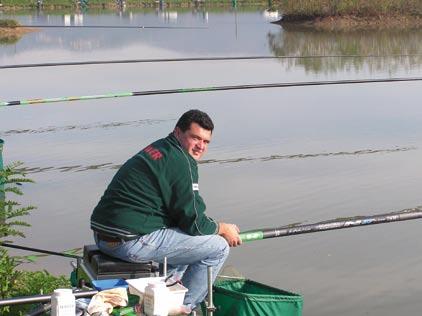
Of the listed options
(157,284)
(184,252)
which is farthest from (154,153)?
(157,284)

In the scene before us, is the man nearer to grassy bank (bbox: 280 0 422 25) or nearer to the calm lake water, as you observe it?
the calm lake water

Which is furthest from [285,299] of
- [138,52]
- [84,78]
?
[138,52]

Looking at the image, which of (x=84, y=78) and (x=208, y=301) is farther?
(x=84, y=78)

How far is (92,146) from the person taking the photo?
9977 millimetres

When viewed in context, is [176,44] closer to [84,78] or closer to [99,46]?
[99,46]

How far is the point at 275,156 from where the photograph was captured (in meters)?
9.35

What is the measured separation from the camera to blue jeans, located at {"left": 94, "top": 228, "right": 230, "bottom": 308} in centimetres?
381

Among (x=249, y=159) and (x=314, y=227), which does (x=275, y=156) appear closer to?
(x=249, y=159)

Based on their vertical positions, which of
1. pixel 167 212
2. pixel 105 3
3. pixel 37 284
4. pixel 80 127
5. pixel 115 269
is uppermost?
pixel 167 212

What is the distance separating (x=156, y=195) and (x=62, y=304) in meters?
0.63

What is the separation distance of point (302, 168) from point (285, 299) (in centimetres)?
488

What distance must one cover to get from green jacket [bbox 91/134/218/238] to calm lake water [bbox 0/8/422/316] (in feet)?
4.96

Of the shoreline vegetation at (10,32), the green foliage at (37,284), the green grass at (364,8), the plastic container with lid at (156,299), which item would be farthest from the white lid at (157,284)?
the green grass at (364,8)

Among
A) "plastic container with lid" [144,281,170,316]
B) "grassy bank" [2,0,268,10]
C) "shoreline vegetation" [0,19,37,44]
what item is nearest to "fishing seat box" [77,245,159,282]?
"plastic container with lid" [144,281,170,316]
